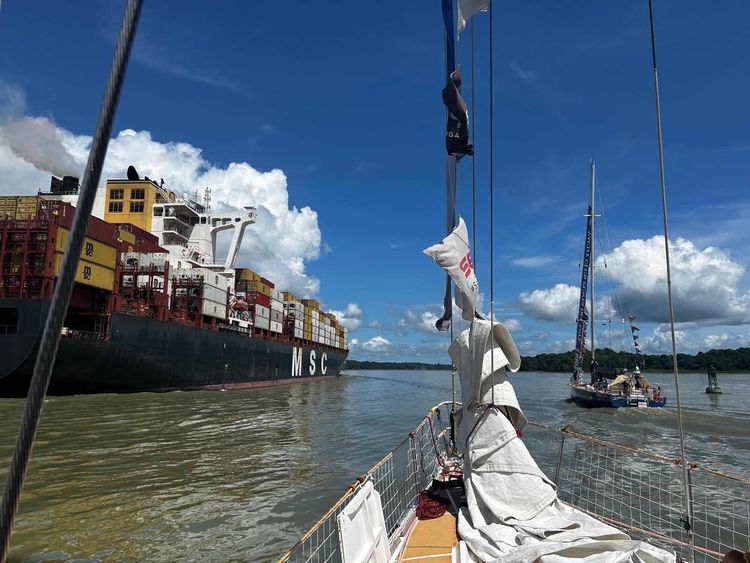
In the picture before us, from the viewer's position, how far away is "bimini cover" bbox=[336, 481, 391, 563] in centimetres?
310

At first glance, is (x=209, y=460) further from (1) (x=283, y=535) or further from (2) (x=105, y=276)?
(2) (x=105, y=276)

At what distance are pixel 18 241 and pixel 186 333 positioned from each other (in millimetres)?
10170

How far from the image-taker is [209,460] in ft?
37.3

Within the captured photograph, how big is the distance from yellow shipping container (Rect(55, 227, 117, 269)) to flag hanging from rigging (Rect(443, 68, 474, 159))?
2231cm

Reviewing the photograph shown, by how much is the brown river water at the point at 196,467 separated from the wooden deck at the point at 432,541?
2855 millimetres

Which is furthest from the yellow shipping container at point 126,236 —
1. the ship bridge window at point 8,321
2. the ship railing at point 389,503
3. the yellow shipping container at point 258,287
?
the ship railing at point 389,503

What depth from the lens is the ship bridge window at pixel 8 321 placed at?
2151 cm

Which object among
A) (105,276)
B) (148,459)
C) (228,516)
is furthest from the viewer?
(105,276)

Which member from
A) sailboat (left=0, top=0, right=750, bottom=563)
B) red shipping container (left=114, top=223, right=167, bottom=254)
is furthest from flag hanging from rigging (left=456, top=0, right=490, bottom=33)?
red shipping container (left=114, top=223, right=167, bottom=254)

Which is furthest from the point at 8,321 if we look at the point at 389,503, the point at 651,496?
the point at 651,496

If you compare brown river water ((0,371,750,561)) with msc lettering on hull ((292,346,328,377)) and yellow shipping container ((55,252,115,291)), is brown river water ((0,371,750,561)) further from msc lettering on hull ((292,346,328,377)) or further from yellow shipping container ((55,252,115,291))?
msc lettering on hull ((292,346,328,377))

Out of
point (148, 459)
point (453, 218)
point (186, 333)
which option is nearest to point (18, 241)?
point (186, 333)

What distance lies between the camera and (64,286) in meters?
1.23

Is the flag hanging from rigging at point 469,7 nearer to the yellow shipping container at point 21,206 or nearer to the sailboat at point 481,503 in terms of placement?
the sailboat at point 481,503
